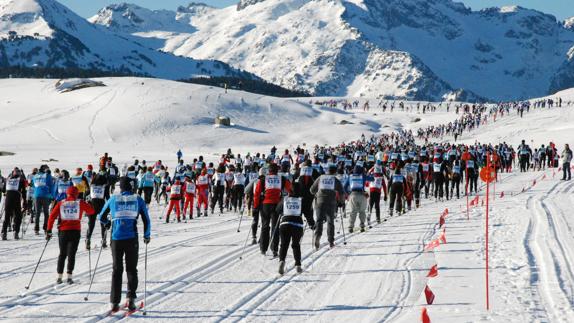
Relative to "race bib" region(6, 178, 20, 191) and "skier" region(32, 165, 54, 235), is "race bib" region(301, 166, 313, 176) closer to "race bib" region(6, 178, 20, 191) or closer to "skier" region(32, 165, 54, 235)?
"skier" region(32, 165, 54, 235)

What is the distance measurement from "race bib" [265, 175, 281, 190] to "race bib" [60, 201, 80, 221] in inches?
148

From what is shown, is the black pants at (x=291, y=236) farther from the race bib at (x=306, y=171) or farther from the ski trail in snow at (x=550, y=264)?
the race bib at (x=306, y=171)

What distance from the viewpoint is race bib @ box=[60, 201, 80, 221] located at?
11188mm

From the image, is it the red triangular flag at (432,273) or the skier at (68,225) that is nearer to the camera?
the red triangular flag at (432,273)

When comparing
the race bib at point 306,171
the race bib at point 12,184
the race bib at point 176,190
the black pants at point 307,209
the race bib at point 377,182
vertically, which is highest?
the race bib at point 306,171

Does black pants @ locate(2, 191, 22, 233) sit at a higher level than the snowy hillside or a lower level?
lower

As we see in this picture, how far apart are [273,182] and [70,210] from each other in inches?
158

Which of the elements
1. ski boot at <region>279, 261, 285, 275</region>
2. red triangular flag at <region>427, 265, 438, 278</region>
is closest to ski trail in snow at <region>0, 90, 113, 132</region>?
ski boot at <region>279, 261, 285, 275</region>

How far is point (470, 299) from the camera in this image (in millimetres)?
9773

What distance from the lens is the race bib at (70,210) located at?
11.2 metres

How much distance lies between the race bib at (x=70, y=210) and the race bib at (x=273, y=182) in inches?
148

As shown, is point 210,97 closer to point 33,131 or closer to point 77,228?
point 33,131

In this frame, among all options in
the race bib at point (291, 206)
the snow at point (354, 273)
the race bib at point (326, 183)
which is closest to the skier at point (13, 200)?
the snow at point (354, 273)

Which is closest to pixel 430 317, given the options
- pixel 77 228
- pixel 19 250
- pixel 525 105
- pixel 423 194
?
pixel 77 228
